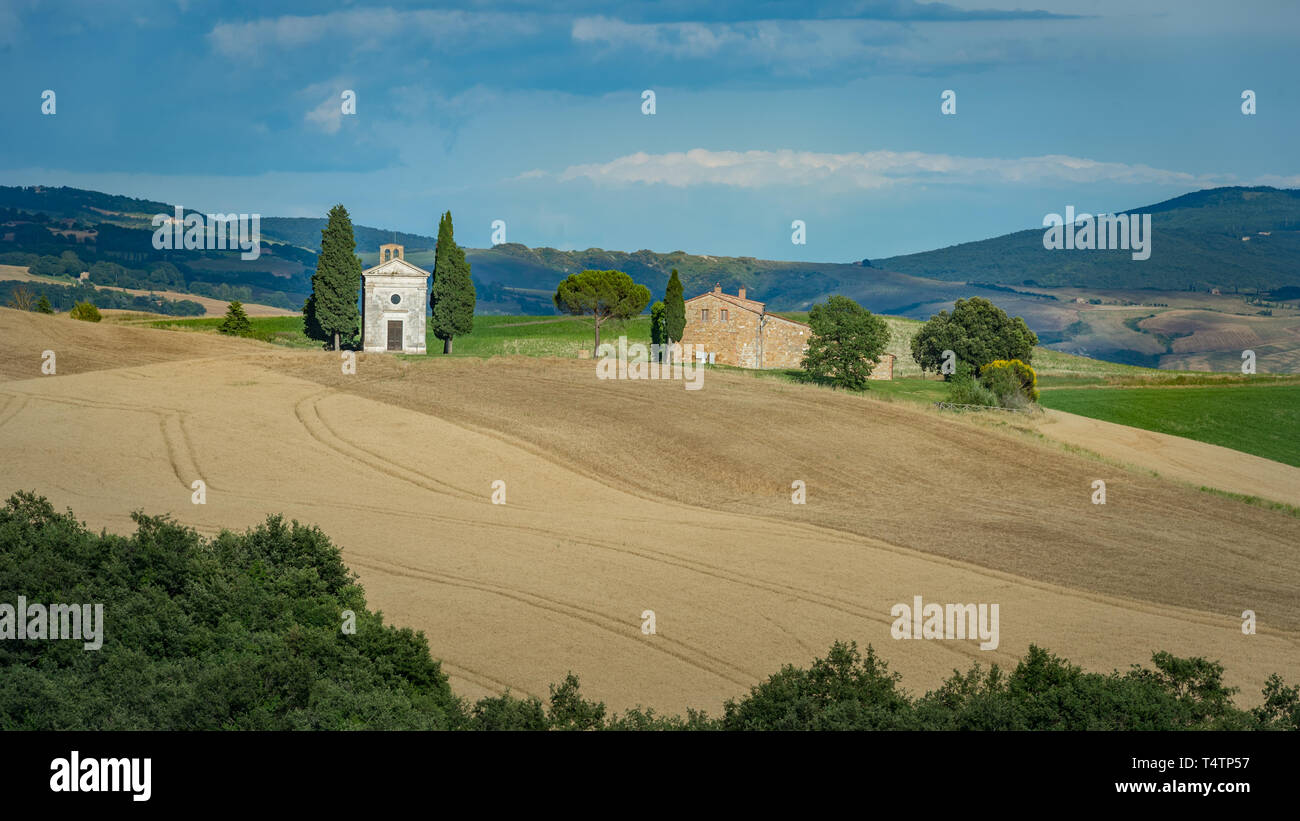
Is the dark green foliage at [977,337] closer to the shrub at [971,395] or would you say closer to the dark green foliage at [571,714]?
the shrub at [971,395]

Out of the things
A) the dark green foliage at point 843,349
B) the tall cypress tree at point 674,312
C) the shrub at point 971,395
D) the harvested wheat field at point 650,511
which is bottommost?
the harvested wheat field at point 650,511

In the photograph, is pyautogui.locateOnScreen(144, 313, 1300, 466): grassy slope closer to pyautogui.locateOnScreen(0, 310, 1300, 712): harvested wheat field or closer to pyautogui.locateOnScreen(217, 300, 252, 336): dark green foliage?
pyautogui.locateOnScreen(217, 300, 252, 336): dark green foliage

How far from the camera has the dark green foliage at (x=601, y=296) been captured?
72000mm

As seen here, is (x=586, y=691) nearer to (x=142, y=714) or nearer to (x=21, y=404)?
(x=142, y=714)

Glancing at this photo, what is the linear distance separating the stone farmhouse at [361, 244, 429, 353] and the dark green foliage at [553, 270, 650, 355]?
31.1ft

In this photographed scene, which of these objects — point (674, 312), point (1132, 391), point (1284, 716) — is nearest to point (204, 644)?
point (1284, 716)

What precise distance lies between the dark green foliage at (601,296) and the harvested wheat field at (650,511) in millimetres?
14223

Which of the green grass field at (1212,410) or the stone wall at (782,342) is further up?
the stone wall at (782,342)

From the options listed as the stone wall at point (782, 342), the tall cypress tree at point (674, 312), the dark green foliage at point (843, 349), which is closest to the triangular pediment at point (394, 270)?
the tall cypress tree at point (674, 312)

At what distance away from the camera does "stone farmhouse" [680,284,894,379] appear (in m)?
86.6

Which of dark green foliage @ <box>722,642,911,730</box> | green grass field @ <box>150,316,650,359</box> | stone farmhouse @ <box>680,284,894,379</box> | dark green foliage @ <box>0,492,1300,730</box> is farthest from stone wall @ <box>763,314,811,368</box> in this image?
dark green foliage @ <box>722,642,911,730</box>
